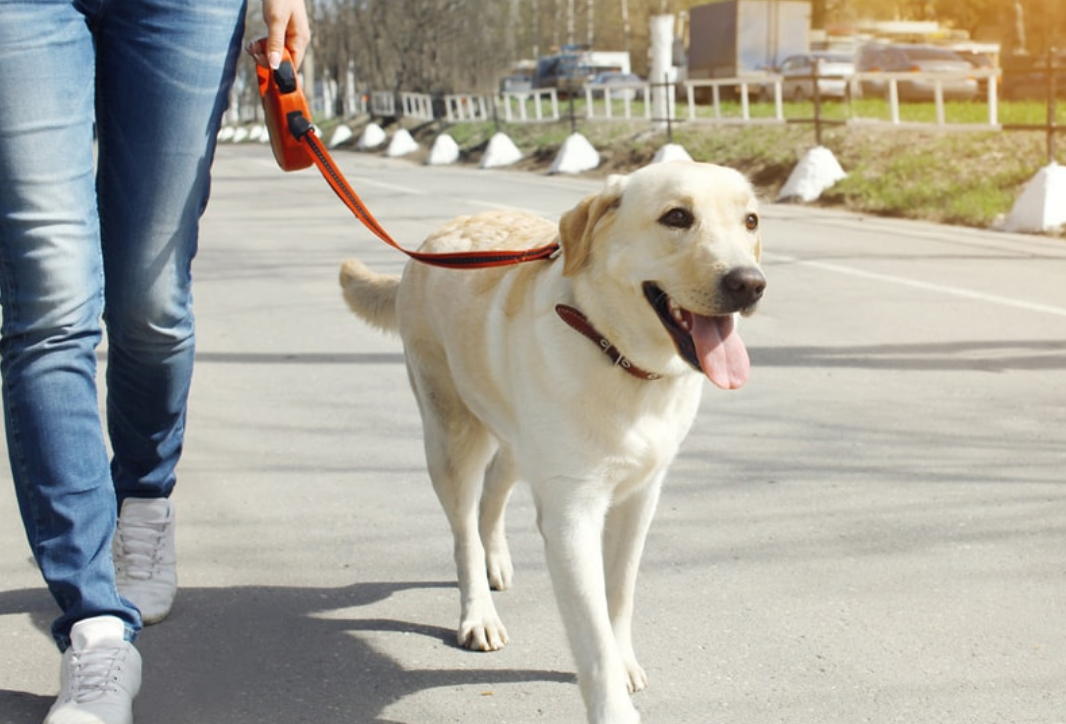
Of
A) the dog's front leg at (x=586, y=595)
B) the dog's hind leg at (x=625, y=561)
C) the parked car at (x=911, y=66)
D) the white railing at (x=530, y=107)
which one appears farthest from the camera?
the white railing at (x=530, y=107)

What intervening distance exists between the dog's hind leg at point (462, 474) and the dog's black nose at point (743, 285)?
963mm

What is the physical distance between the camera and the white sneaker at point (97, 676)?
282 cm

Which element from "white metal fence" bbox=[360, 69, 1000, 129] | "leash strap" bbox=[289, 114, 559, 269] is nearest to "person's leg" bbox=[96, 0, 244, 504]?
"leash strap" bbox=[289, 114, 559, 269]

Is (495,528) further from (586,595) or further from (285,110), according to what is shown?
(285,110)

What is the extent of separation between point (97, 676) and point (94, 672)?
11 mm

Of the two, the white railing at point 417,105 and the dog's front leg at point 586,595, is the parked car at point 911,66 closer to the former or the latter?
the white railing at point 417,105

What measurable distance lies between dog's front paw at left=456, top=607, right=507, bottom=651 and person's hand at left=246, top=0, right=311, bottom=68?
1455 mm

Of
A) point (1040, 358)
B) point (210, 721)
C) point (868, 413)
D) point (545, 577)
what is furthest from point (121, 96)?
point (1040, 358)

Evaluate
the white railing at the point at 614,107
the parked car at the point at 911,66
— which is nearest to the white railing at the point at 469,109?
the white railing at the point at 614,107

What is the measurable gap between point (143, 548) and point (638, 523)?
1337 mm

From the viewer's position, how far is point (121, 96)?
3121 millimetres

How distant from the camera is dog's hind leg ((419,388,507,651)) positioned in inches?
136

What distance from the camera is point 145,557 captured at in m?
3.57

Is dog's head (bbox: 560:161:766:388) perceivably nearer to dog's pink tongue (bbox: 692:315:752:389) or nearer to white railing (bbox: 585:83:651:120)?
dog's pink tongue (bbox: 692:315:752:389)
